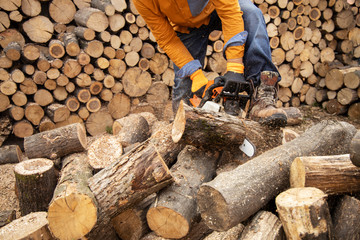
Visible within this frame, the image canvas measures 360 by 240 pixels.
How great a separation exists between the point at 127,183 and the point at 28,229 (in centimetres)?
59

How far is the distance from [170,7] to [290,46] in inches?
110

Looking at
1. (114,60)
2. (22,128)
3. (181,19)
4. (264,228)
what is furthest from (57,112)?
(264,228)

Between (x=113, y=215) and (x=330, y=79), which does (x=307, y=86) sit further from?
(x=113, y=215)

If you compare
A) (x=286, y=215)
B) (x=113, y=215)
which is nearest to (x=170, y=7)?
(x=113, y=215)

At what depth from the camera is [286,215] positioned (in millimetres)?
1170

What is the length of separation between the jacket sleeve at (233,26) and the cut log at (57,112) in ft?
7.72

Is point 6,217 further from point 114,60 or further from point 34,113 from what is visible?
point 114,60

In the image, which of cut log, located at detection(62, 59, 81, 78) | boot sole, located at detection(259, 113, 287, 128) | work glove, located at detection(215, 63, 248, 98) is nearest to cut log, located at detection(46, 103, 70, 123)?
cut log, located at detection(62, 59, 81, 78)

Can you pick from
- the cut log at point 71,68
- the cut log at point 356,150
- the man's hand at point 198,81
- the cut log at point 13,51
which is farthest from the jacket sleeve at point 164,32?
the cut log at point 356,150

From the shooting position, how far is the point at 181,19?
253 centimetres

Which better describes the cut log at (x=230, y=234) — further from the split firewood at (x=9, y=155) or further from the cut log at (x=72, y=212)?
the split firewood at (x=9, y=155)

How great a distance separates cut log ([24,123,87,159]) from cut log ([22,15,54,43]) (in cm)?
148

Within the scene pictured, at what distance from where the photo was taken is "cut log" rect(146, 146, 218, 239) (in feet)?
5.12

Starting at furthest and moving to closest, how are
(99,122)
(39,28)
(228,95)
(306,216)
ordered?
1. (99,122)
2. (39,28)
3. (228,95)
4. (306,216)
